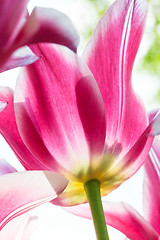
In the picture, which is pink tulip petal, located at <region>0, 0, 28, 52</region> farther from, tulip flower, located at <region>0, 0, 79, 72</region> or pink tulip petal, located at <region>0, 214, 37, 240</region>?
pink tulip petal, located at <region>0, 214, 37, 240</region>

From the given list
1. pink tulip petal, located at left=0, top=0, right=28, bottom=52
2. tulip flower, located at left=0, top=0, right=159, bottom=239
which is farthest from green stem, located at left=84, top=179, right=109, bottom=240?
pink tulip petal, located at left=0, top=0, right=28, bottom=52

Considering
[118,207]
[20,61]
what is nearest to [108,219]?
[118,207]

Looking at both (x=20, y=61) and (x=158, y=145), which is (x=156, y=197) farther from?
(x=20, y=61)

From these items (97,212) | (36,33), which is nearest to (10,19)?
(36,33)

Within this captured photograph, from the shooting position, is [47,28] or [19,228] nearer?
[47,28]

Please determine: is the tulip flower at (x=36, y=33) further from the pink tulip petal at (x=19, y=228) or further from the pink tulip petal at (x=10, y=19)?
the pink tulip petal at (x=19, y=228)

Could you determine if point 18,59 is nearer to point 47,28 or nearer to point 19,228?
point 47,28
